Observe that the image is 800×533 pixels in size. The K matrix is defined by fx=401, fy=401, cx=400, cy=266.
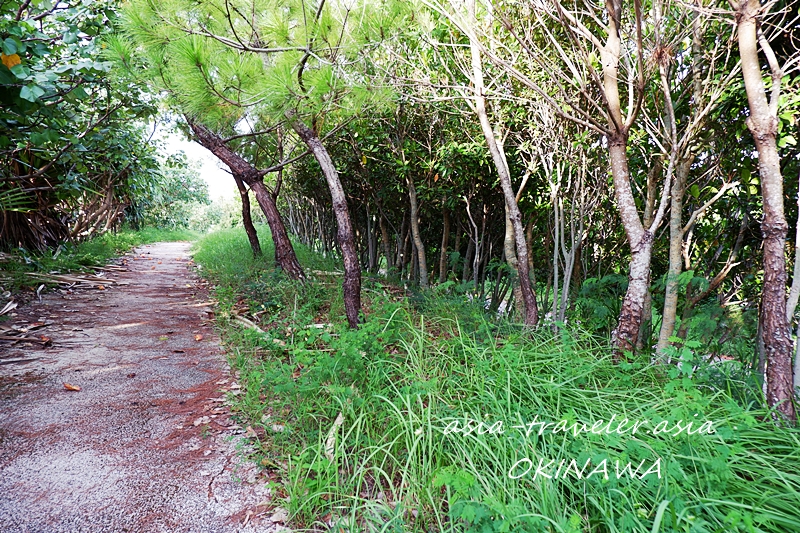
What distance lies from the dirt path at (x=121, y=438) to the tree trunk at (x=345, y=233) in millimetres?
1141

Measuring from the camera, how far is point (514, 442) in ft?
5.69

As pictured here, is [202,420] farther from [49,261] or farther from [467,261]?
[49,261]

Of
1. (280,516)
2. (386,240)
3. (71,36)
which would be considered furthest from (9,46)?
(386,240)

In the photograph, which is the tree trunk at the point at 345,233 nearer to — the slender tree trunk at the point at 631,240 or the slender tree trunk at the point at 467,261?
the slender tree trunk at the point at 467,261

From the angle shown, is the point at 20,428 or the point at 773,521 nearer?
the point at 773,521

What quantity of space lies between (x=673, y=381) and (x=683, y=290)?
4.13 feet

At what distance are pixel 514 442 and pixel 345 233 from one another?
243 cm

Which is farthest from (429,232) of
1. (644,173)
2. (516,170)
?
(644,173)

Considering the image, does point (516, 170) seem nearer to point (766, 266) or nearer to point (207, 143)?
point (766, 266)

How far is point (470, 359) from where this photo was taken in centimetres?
255

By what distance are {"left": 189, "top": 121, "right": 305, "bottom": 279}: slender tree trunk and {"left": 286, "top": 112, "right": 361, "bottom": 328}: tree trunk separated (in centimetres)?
213

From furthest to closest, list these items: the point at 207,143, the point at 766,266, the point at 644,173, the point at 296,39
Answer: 1. the point at 207,143
2. the point at 644,173
3. the point at 296,39
4. the point at 766,266

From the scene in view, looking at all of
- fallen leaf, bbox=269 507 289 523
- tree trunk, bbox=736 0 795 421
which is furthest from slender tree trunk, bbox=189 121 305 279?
tree trunk, bbox=736 0 795 421

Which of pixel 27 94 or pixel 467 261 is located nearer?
A: pixel 27 94
